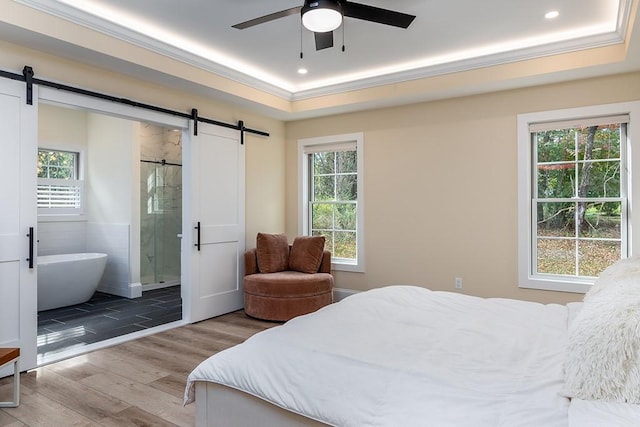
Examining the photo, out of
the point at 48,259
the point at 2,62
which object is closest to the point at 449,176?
the point at 2,62

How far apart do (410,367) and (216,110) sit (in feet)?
13.0

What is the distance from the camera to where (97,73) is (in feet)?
11.6

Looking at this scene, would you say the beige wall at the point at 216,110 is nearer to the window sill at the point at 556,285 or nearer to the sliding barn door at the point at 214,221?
the sliding barn door at the point at 214,221

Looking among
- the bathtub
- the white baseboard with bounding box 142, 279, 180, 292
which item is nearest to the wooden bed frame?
the bathtub

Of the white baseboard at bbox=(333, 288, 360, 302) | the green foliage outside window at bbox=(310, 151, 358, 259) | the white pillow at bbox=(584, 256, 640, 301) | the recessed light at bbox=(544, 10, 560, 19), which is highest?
the recessed light at bbox=(544, 10, 560, 19)

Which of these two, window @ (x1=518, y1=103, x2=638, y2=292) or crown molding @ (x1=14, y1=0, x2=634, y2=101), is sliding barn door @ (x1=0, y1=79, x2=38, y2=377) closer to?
crown molding @ (x1=14, y1=0, x2=634, y2=101)

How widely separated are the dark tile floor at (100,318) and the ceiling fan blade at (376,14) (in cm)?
357

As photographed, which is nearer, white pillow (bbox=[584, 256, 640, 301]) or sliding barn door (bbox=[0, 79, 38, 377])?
white pillow (bbox=[584, 256, 640, 301])

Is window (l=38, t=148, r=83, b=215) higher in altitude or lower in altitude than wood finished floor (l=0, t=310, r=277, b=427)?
higher

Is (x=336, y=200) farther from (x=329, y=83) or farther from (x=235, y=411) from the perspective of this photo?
(x=235, y=411)

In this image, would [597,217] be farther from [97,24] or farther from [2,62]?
[2,62]

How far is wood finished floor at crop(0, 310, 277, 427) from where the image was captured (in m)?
2.36

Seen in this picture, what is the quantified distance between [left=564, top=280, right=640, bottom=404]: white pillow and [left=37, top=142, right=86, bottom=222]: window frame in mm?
6346

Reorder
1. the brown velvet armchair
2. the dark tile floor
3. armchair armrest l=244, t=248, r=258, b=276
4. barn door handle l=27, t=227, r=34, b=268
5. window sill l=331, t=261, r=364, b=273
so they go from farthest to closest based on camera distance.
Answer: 1. window sill l=331, t=261, r=364, b=273
2. armchair armrest l=244, t=248, r=258, b=276
3. the brown velvet armchair
4. the dark tile floor
5. barn door handle l=27, t=227, r=34, b=268
